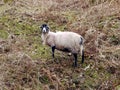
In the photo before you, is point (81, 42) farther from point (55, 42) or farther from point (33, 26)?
point (33, 26)

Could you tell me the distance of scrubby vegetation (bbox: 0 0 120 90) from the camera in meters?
5.82

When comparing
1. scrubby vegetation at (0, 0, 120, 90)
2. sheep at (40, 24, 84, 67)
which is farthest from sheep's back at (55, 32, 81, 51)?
scrubby vegetation at (0, 0, 120, 90)

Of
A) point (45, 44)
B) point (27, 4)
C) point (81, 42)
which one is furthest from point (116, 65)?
point (27, 4)

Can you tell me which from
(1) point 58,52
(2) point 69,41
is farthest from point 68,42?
(1) point 58,52

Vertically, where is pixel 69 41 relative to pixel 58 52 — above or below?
above

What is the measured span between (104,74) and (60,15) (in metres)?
2.58

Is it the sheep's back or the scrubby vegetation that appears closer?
the scrubby vegetation

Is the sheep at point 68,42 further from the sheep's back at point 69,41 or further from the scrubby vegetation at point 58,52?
the scrubby vegetation at point 58,52

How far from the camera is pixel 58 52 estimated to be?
6777mm

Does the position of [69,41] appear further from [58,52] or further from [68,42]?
[58,52]

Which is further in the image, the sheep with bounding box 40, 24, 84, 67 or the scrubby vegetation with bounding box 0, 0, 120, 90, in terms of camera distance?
the sheep with bounding box 40, 24, 84, 67

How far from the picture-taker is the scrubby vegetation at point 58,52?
5.82m

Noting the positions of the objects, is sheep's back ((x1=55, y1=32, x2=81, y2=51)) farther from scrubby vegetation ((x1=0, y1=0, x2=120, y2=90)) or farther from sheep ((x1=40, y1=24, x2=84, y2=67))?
scrubby vegetation ((x1=0, y1=0, x2=120, y2=90))

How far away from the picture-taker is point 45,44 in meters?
6.56
